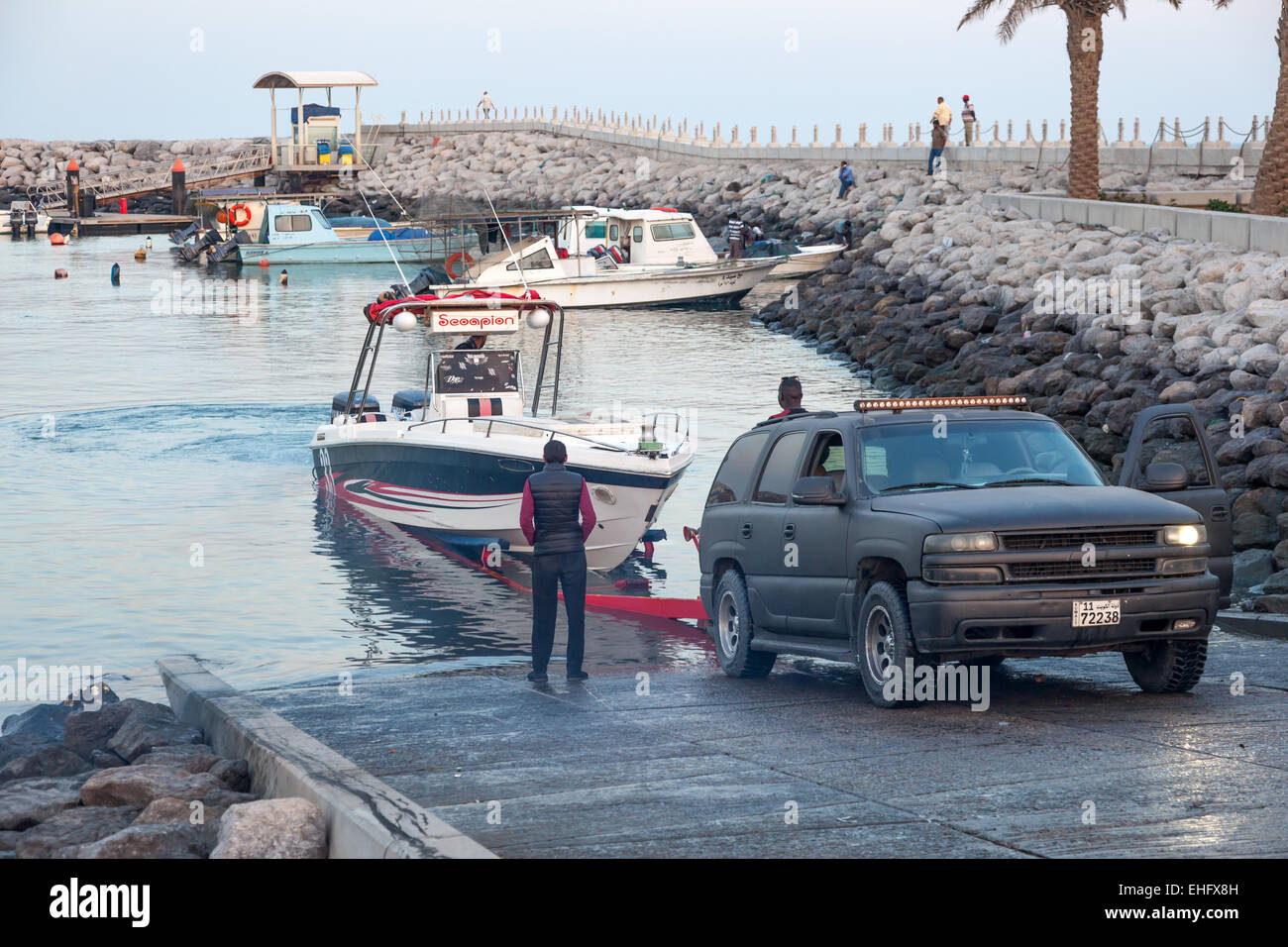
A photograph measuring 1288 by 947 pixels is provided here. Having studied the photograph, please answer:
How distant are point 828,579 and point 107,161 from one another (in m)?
113

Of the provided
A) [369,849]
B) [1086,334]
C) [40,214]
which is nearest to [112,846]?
[369,849]

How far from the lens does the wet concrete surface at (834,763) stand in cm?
701

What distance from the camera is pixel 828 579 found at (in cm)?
1072

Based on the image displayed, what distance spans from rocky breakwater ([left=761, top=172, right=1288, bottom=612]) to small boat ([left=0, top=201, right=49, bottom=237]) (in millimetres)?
52654

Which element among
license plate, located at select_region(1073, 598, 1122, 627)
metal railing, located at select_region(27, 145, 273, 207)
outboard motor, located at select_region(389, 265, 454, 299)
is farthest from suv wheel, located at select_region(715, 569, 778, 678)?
metal railing, located at select_region(27, 145, 273, 207)

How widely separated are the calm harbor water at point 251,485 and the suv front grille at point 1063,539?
6140 mm

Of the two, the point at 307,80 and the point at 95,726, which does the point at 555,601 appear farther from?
the point at 307,80

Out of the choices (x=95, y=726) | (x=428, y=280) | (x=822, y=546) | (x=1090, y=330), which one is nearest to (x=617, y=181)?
(x=428, y=280)

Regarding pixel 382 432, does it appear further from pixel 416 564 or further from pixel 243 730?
pixel 243 730

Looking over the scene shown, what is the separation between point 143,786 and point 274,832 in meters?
1.90

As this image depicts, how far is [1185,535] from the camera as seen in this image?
9.74 metres

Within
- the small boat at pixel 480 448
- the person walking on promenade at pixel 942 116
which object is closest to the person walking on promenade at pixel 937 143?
the person walking on promenade at pixel 942 116

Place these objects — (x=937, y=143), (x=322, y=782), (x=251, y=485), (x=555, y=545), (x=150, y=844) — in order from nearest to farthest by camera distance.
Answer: (x=150, y=844)
(x=322, y=782)
(x=555, y=545)
(x=251, y=485)
(x=937, y=143)

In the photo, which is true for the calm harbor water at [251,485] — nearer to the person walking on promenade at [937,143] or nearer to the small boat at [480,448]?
the small boat at [480,448]
